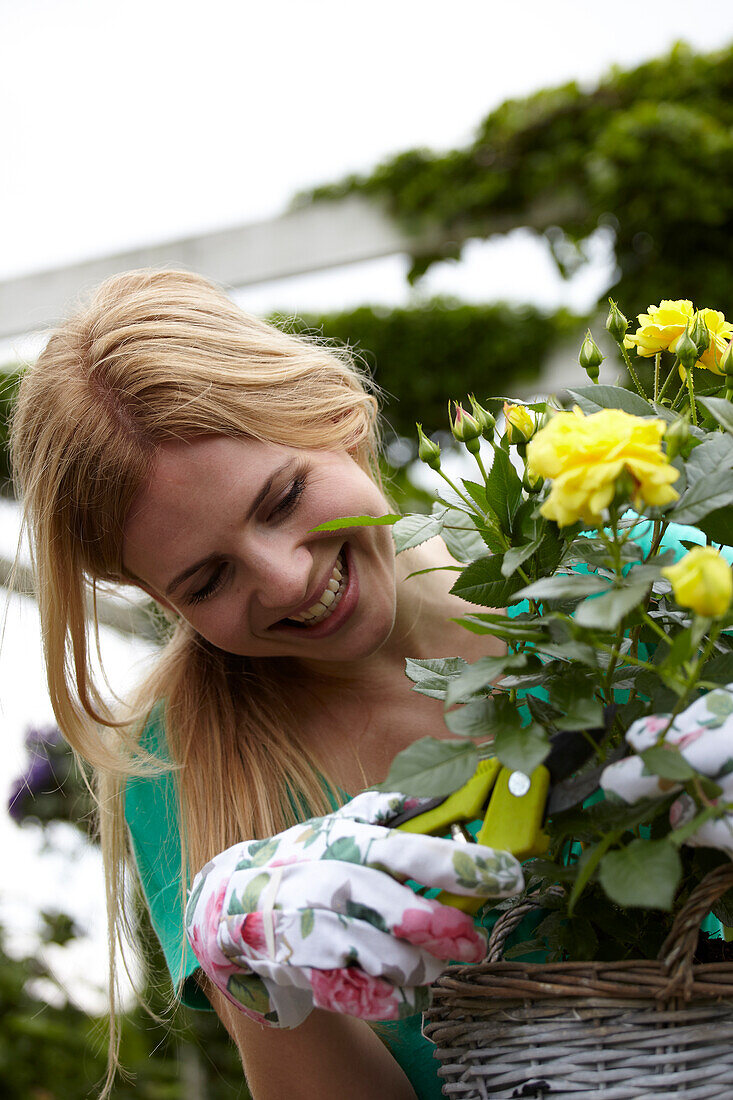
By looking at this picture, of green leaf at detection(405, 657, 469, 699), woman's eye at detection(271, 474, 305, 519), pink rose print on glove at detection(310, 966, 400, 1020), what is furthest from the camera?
woman's eye at detection(271, 474, 305, 519)

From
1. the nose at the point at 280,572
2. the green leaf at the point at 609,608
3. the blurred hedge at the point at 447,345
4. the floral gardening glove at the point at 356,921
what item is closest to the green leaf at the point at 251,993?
the floral gardening glove at the point at 356,921

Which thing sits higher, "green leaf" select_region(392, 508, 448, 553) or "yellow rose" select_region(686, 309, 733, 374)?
"yellow rose" select_region(686, 309, 733, 374)

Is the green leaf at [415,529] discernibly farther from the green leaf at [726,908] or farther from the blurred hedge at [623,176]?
the blurred hedge at [623,176]

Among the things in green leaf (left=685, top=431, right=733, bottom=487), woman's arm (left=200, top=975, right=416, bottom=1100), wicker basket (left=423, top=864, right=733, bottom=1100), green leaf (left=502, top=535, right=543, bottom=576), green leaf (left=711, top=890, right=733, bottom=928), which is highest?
green leaf (left=685, top=431, right=733, bottom=487)

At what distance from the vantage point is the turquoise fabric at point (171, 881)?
1.04 m

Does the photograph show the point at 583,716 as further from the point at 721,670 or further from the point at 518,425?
the point at 518,425

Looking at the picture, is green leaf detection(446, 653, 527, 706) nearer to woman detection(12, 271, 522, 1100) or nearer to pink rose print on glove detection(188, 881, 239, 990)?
pink rose print on glove detection(188, 881, 239, 990)

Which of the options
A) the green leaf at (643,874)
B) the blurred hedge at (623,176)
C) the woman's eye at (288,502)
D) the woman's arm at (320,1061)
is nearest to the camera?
the green leaf at (643,874)

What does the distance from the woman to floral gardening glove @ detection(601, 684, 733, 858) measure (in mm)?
367

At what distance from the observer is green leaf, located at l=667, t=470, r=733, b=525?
54 centimetres

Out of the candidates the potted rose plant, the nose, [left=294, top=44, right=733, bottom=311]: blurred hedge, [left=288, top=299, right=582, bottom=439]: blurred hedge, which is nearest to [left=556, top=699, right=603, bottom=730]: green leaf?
the potted rose plant

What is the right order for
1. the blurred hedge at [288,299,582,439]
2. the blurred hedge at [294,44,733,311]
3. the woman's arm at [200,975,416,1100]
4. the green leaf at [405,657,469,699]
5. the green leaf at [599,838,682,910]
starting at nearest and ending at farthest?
the green leaf at [599,838,682,910] < the green leaf at [405,657,469,699] < the woman's arm at [200,975,416,1100] < the blurred hedge at [294,44,733,311] < the blurred hedge at [288,299,582,439]

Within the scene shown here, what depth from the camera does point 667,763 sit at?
1.57 feet

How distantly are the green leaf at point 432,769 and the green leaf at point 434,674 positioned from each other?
0.41 feet
